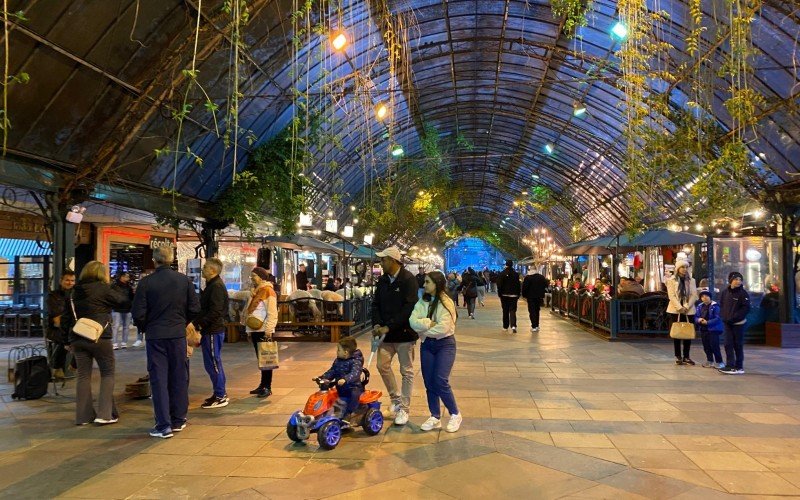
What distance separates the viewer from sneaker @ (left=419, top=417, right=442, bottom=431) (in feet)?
17.3

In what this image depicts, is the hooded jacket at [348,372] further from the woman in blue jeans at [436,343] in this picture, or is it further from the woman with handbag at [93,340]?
the woman with handbag at [93,340]

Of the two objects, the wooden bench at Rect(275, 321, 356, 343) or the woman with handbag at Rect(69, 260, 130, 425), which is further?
the wooden bench at Rect(275, 321, 356, 343)

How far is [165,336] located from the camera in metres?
5.27

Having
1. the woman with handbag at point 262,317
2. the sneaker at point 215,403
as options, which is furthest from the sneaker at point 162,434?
the woman with handbag at point 262,317

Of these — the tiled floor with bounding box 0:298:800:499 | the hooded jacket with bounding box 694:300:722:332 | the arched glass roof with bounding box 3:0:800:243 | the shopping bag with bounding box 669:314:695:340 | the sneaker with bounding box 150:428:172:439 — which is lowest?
the tiled floor with bounding box 0:298:800:499

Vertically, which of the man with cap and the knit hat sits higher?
the knit hat

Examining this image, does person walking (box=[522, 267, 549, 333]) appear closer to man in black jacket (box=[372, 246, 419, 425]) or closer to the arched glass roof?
the arched glass roof

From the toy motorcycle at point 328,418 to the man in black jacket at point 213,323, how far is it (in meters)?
1.59

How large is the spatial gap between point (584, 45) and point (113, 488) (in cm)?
1457

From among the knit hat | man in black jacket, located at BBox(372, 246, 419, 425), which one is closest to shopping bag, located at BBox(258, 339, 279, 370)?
the knit hat

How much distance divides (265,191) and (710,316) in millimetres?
8675

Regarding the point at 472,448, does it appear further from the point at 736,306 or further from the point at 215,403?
the point at 736,306

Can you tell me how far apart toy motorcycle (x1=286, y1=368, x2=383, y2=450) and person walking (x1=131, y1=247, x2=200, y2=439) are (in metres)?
1.14

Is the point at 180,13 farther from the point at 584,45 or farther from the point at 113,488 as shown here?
the point at 584,45
